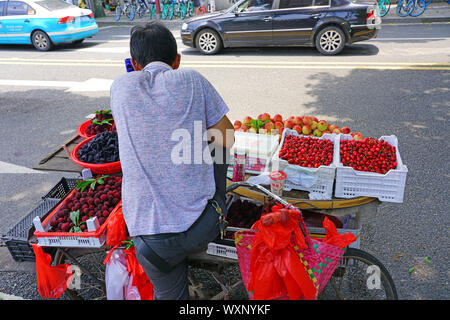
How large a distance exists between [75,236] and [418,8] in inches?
587

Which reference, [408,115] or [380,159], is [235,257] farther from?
[408,115]

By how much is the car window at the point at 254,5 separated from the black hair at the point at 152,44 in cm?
804

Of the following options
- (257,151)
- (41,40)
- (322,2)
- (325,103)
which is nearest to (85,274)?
(257,151)

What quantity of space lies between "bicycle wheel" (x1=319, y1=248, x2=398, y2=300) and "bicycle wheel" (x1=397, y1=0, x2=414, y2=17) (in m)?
13.3

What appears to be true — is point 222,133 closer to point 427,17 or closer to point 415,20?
point 415,20

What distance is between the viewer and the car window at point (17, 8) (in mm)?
11086

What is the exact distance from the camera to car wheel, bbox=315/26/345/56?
347 inches

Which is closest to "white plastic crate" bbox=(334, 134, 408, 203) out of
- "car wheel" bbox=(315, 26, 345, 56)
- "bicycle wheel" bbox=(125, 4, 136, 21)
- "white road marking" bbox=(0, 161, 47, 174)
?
"white road marking" bbox=(0, 161, 47, 174)

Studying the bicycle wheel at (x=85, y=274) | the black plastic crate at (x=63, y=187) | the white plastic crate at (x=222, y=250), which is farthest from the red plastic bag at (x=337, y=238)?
the black plastic crate at (x=63, y=187)

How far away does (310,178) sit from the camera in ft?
8.57

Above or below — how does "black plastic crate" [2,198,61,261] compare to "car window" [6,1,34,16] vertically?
below

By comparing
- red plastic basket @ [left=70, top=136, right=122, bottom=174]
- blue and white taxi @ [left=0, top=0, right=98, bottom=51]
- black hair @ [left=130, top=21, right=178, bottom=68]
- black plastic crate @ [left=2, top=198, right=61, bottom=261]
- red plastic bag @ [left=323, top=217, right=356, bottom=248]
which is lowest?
black plastic crate @ [left=2, top=198, right=61, bottom=261]

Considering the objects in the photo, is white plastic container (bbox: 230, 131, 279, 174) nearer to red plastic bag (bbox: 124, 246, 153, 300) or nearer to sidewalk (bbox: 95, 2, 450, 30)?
red plastic bag (bbox: 124, 246, 153, 300)

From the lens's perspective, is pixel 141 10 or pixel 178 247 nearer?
pixel 178 247
